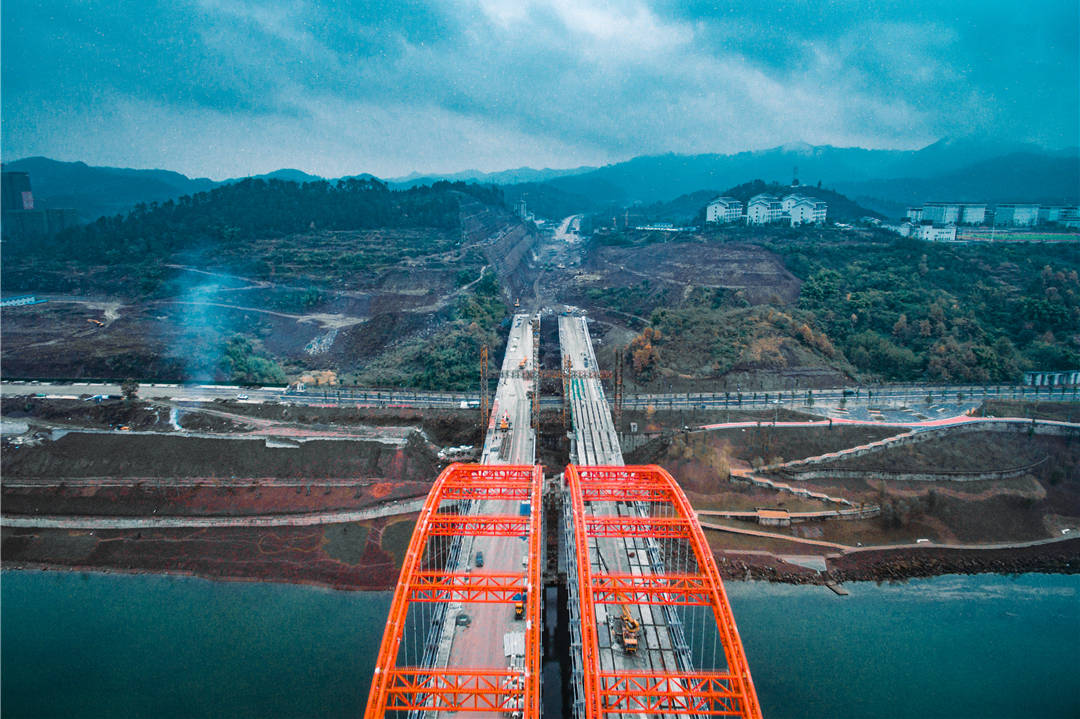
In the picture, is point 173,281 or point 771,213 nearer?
point 173,281

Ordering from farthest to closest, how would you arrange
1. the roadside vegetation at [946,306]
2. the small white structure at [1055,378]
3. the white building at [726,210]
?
1. the white building at [726,210]
2. the roadside vegetation at [946,306]
3. the small white structure at [1055,378]

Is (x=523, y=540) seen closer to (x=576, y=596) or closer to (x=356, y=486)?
(x=576, y=596)

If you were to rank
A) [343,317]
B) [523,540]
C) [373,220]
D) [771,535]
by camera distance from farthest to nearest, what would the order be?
[373,220]
[343,317]
[771,535]
[523,540]

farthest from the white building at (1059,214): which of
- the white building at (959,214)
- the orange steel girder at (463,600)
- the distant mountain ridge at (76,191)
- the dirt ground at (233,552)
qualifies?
the distant mountain ridge at (76,191)

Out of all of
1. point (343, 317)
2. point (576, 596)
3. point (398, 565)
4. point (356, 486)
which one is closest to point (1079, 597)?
point (576, 596)

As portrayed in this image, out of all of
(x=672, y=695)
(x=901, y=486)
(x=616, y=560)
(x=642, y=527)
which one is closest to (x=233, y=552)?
(x=616, y=560)

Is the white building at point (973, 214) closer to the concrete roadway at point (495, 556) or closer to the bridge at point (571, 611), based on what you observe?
the concrete roadway at point (495, 556)

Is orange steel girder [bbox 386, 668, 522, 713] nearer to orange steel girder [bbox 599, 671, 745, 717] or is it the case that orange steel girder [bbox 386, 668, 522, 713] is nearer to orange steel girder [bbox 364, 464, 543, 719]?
orange steel girder [bbox 364, 464, 543, 719]

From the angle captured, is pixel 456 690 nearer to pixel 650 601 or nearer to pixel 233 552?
pixel 650 601
